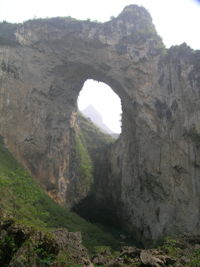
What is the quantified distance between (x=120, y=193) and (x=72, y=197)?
15.6ft

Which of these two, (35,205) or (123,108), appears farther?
(123,108)

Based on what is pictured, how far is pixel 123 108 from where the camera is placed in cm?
3634

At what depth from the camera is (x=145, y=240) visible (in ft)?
97.2

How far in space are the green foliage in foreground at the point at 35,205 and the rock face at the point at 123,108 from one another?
4.04 meters

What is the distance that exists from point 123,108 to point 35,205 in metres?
14.7

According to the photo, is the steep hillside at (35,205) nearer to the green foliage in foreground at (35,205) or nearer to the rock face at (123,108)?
the green foliage in foreground at (35,205)

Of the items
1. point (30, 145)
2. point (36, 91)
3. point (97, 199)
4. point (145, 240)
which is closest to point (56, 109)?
point (36, 91)

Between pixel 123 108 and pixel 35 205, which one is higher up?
pixel 123 108

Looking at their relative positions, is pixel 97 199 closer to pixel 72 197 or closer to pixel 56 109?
pixel 72 197

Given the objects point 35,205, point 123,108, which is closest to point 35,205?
point 35,205

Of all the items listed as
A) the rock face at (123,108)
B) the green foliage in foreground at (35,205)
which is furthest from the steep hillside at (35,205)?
the rock face at (123,108)

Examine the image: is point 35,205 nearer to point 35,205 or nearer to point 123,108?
point 35,205

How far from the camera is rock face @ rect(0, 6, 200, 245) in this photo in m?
27.3

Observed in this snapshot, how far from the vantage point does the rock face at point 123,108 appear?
1073 inches
